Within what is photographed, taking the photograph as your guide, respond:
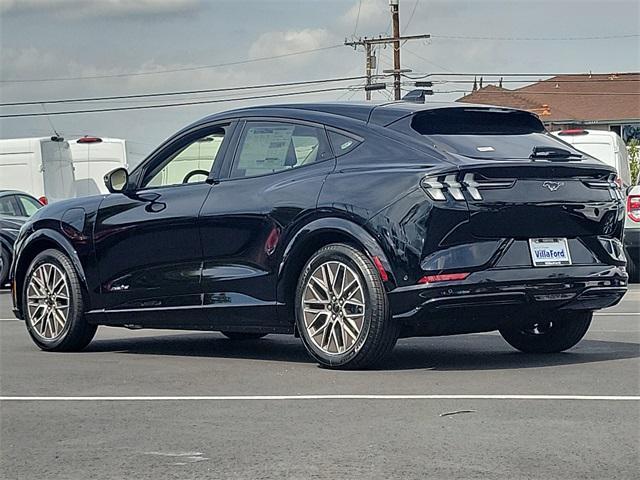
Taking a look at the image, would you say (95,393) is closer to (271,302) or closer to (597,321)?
(271,302)

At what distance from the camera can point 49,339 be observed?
1011 cm

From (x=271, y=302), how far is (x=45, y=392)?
161 centimetres

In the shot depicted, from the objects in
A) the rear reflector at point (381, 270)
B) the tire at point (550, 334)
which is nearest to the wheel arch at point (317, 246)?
the rear reflector at point (381, 270)

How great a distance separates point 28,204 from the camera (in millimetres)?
22125

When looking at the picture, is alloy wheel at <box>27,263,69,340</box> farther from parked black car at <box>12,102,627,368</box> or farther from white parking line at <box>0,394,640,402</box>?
white parking line at <box>0,394,640,402</box>

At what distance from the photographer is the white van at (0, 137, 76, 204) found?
91.2 feet

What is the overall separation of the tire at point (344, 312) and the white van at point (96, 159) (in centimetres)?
2240

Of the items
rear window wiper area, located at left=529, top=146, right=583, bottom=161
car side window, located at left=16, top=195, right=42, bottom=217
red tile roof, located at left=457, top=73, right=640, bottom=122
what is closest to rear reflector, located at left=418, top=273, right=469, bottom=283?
rear window wiper area, located at left=529, top=146, right=583, bottom=161

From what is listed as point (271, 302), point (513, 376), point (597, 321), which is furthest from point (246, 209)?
point (597, 321)

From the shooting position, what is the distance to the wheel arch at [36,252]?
1002 cm

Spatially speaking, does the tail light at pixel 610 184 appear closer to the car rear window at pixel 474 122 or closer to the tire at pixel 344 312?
the car rear window at pixel 474 122

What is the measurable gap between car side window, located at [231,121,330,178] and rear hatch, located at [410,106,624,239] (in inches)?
27.9

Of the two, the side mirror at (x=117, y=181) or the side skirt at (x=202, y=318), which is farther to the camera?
the side mirror at (x=117, y=181)

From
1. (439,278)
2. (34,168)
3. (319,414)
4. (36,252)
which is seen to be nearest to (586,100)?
(34,168)
